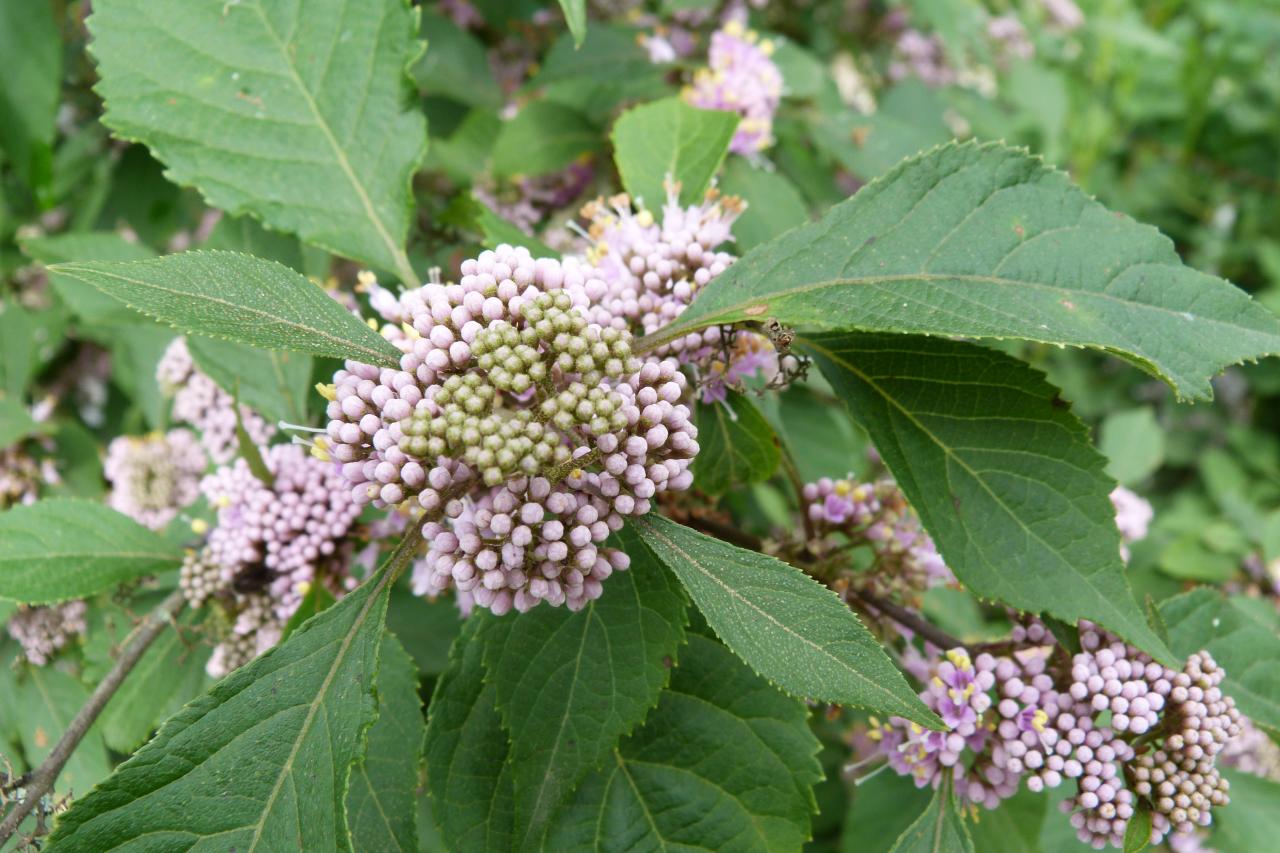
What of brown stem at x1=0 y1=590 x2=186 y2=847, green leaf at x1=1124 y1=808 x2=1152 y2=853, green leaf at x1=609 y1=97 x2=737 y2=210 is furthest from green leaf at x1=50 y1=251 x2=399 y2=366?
green leaf at x1=1124 y1=808 x2=1152 y2=853

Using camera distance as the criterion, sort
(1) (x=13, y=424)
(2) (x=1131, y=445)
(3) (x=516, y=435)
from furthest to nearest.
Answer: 1. (2) (x=1131, y=445)
2. (1) (x=13, y=424)
3. (3) (x=516, y=435)

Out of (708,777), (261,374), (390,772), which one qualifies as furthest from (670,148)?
(390,772)

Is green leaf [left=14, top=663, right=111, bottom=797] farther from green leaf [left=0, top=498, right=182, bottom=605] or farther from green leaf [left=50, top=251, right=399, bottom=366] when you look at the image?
green leaf [left=50, top=251, right=399, bottom=366]

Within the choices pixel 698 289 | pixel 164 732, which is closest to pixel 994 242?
pixel 698 289

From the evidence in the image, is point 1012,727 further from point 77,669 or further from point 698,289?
point 77,669

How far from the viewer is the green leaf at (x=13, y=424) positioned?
9.02 feet

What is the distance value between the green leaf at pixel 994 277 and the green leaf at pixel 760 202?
1.03m

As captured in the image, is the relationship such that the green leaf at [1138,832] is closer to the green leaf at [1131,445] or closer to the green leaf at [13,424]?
the green leaf at [1131,445]

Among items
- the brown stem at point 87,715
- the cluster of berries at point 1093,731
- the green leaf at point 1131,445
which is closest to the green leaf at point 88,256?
the brown stem at point 87,715

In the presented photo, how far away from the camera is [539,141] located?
284cm

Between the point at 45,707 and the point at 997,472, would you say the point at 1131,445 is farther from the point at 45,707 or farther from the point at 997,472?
the point at 45,707

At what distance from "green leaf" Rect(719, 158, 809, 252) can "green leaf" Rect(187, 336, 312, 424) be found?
4.28 feet

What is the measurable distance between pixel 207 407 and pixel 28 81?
3.74 feet

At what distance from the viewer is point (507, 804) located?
5.60 ft
